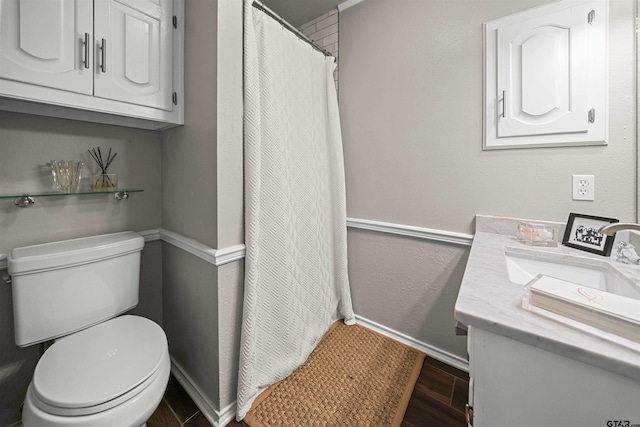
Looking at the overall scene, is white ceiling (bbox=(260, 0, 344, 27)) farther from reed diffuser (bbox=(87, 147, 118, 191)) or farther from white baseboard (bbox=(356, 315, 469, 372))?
white baseboard (bbox=(356, 315, 469, 372))

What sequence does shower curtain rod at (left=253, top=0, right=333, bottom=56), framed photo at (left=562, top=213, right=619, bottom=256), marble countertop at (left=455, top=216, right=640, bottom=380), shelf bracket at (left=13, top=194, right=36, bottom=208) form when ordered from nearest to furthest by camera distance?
marble countertop at (left=455, top=216, right=640, bottom=380) < framed photo at (left=562, top=213, right=619, bottom=256) < shelf bracket at (left=13, top=194, right=36, bottom=208) < shower curtain rod at (left=253, top=0, right=333, bottom=56)

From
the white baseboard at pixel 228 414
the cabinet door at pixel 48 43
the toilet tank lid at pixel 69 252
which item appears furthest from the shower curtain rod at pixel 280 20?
the white baseboard at pixel 228 414

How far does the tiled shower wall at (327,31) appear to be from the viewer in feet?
6.26

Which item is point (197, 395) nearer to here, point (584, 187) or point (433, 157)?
point (433, 157)

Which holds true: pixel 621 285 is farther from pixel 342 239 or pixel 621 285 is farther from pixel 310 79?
pixel 310 79

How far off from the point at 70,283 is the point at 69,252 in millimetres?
137

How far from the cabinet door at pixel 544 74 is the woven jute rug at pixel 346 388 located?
1.45 metres

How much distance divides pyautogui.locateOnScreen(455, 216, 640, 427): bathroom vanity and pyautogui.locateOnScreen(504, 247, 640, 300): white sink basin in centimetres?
38

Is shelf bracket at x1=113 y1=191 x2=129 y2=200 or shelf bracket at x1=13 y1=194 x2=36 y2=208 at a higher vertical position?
shelf bracket at x1=113 y1=191 x2=129 y2=200

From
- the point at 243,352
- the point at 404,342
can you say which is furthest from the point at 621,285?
the point at 243,352

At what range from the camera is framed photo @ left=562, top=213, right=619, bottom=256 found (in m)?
1.00

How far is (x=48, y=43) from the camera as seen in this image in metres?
0.94

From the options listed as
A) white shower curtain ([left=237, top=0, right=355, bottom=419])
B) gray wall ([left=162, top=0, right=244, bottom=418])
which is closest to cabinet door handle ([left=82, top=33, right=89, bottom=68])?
gray wall ([left=162, top=0, right=244, bottom=418])

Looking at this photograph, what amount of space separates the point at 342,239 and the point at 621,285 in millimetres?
1307
